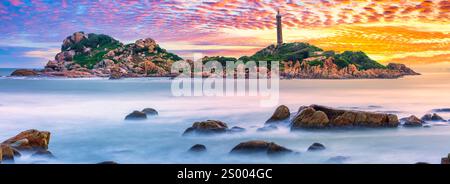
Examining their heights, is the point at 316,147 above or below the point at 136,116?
below

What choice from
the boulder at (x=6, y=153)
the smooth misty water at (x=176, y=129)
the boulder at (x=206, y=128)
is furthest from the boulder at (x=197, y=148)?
the boulder at (x=6, y=153)

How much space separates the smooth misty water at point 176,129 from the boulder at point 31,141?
14cm

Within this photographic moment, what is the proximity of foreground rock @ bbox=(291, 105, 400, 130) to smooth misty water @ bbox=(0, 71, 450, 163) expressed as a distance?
0.19 m

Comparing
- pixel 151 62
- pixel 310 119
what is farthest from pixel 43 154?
pixel 151 62

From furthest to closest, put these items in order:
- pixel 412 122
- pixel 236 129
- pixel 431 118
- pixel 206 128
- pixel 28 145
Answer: pixel 431 118 < pixel 412 122 < pixel 236 129 < pixel 206 128 < pixel 28 145

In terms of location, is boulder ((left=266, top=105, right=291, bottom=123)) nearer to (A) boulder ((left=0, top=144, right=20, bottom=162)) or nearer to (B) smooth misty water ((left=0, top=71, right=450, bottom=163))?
(B) smooth misty water ((left=0, top=71, right=450, bottom=163))

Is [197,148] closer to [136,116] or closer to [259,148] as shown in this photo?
[259,148]

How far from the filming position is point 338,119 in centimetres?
593

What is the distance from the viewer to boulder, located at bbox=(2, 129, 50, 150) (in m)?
4.34

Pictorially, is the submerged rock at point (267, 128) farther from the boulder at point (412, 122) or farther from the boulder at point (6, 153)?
the boulder at point (6, 153)

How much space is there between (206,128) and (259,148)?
1.44 metres
